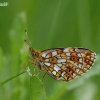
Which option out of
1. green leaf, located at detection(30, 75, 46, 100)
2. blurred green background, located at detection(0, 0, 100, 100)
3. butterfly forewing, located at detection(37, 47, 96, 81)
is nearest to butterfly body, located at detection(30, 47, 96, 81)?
butterfly forewing, located at detection(37, 47, 96, 81)

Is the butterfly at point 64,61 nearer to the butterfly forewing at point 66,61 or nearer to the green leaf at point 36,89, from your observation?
the butterfly forewing at point 66,61

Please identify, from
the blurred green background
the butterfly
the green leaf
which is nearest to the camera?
the green leaf

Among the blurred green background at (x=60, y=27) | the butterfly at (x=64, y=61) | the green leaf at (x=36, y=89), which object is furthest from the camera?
the blurred green background at (x=60, y=27)

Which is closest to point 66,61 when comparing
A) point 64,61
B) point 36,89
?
point 64,61

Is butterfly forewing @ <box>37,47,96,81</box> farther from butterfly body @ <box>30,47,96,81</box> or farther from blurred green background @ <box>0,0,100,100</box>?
blurred green background @ <box>0,0,100,100</box>

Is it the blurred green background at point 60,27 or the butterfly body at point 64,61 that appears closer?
the butterfly body at point 64,61

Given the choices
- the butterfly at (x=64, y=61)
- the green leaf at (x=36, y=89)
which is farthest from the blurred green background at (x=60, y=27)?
the green leaf at (x=36, y=89)

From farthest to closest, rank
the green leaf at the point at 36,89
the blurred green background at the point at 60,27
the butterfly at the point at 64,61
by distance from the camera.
Result: the blurred green background at the point at 60,27
the butterfly at the point at 64,61
the green leaf at the point at 36,89

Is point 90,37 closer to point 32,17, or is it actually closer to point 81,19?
point 81,19
